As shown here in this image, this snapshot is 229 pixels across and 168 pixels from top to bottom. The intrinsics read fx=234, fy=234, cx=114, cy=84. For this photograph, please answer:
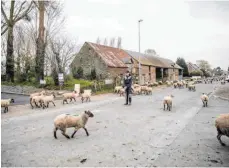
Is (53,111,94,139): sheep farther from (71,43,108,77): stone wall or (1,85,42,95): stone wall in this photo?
(71,43,108,77): stone wall

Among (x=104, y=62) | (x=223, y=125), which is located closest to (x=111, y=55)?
(x=104, y=62)

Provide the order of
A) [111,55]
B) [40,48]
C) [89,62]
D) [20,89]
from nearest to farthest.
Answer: [20,89], [40,48], [89,62], [111,55]

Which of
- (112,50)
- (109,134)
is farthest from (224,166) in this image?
(112,50)

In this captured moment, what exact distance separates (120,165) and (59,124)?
2.82m

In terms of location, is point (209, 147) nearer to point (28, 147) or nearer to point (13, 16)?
point (28, 147)

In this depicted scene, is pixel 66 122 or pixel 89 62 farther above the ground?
pixel 89 62

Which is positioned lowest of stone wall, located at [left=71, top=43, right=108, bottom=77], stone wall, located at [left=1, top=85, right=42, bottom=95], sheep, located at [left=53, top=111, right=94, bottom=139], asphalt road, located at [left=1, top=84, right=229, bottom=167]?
asphalt road, located at [left=1, top=84, right=229, bottom=167]

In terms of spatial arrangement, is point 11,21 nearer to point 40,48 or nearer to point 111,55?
point 40,48

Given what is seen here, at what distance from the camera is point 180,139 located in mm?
6781

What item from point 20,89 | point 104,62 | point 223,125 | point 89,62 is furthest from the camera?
point 104,62

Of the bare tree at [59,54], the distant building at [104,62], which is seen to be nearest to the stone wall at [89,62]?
the distant building at [104,62]

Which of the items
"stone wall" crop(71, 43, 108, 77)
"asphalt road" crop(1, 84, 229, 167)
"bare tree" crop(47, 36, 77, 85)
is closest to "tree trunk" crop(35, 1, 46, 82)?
"bare tree" crop(47, 36, 77, 85)

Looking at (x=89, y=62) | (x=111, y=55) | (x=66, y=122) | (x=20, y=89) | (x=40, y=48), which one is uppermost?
(x=111, y=55)

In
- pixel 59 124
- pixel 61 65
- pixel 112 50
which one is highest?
pixel 112 50
